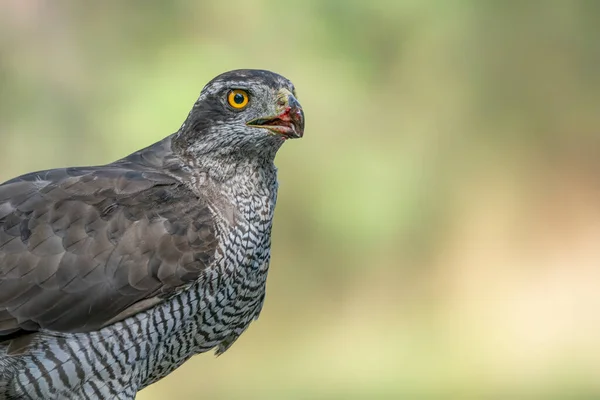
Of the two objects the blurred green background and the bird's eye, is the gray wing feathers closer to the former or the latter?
the bird's eye

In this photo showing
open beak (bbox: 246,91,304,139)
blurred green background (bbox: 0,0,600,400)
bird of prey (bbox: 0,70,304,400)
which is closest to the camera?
bird of prey (bbox: 0,70,304,400)

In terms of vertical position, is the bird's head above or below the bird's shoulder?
above

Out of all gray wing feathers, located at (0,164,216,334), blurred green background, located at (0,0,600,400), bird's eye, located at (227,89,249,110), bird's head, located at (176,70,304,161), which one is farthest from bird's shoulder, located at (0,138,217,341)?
blurred green background, located at (0,0,600,400)

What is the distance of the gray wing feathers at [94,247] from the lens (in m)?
4.23

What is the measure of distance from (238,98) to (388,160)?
268 inches

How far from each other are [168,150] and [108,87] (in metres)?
6.03

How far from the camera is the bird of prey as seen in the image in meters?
4.20

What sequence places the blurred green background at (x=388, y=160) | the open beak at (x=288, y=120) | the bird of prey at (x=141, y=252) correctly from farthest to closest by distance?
the blurred green background at (x=388, y=160) < the open beak at (x=288, y=120) < the bird of prey at (x=141, y=252)

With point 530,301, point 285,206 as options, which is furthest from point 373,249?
point 530,301

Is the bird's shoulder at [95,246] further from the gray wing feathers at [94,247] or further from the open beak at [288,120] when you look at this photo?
the open beak at [288,120]

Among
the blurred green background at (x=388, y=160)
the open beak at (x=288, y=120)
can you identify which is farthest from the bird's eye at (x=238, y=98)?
the blurred green background at (x=388, y=160)

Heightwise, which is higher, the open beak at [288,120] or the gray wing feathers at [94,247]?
the open beak at [288,120]

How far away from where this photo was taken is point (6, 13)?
437 inches

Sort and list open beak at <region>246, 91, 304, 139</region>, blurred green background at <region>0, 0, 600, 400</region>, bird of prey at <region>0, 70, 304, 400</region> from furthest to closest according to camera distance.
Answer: blurred green background at <region>0, 0, 600, 400</region> → open beak at <region>246, 91, 304, 139</region> → bird of prey at <region>0, 70, 304, 400</region>
